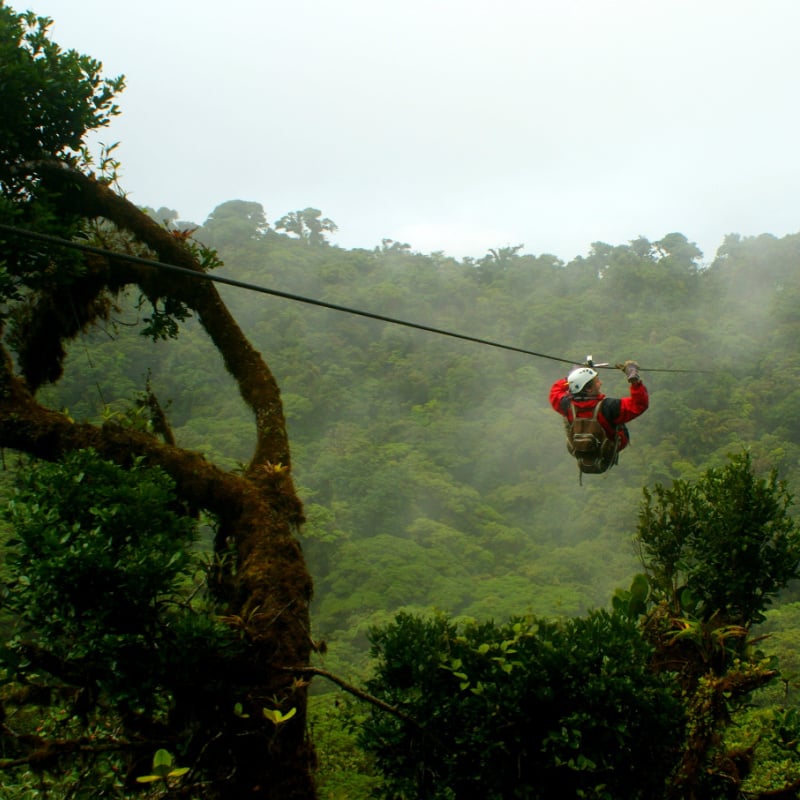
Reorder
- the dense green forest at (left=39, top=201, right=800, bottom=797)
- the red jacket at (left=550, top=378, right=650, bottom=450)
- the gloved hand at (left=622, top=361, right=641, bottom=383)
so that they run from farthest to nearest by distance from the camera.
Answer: the dense green forest at (left=39, top=201, right=800, bottom=797), the red jacket at (left=550, top=378, right=650, bottom=450), the gloved hand at (left=622, top=361, right=641, bottom=383)

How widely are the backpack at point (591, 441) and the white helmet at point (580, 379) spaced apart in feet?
0.51

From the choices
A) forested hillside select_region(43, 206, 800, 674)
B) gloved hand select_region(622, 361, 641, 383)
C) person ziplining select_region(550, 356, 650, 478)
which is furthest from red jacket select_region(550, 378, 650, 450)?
forested hillside select_region(43, 206, 800, 674)

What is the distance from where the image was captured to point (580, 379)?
536cm

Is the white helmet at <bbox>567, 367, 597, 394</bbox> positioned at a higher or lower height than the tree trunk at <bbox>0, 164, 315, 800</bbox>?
higher

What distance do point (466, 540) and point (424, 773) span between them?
1681 centimetres

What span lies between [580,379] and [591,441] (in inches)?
18.2

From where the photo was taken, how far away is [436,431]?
83.1ft

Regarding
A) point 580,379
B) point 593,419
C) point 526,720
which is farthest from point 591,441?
point 526,720

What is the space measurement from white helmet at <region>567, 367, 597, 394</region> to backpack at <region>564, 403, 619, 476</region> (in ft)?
0.51

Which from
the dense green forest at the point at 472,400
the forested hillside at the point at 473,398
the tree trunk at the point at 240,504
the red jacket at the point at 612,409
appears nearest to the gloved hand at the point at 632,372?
the red jacket at the point at 612,409

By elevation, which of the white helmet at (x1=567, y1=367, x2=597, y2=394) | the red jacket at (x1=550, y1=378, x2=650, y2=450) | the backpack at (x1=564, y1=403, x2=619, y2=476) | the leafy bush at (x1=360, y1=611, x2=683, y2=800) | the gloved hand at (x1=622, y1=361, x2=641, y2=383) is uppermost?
the gloved hand at (x1=622, y1=361, x2=641, y2=383)

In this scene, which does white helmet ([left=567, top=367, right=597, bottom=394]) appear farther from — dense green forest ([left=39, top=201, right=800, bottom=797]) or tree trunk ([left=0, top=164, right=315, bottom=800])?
dense green forest ([left=39, top=201, right=800, bottom=797])

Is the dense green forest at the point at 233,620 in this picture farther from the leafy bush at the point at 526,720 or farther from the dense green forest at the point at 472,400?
the dense green forest at the point at 472,400

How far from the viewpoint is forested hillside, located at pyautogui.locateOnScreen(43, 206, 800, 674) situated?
58.2 ft
